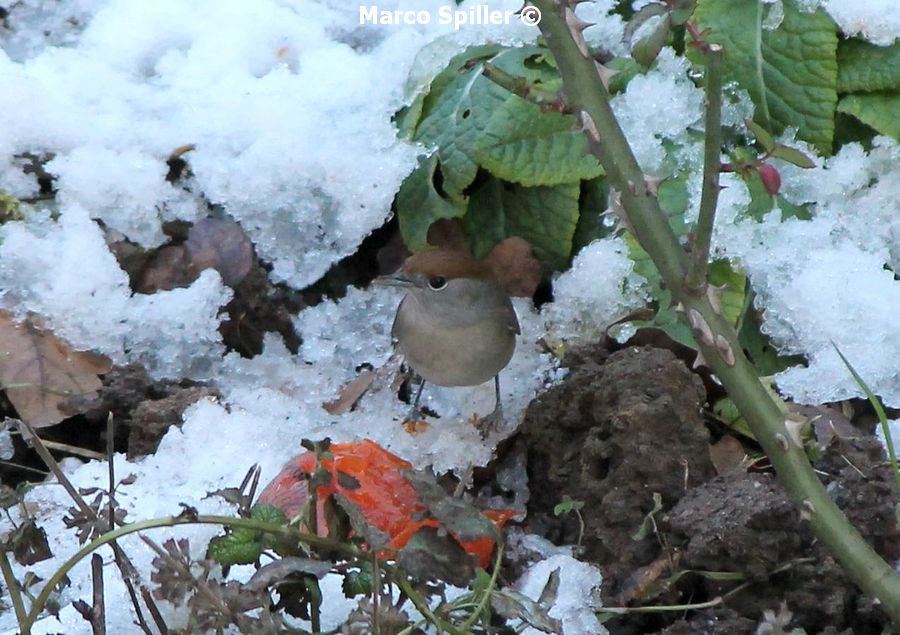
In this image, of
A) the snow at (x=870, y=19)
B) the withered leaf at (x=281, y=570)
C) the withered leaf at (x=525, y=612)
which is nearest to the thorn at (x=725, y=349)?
the withered leaf at (x=525, y=612)

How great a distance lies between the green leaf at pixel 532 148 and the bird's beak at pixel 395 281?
419mm

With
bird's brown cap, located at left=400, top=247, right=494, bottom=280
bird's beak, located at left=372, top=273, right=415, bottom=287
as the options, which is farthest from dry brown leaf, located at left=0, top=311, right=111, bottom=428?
bird's brown cap, located at left=400, top=247, right=494, bottom=280

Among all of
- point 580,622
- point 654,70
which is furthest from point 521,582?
point 654,70

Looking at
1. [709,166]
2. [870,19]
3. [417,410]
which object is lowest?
[417,410]

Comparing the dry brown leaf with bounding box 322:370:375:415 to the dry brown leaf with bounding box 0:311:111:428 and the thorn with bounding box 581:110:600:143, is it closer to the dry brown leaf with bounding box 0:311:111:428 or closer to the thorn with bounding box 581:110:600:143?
the dry brown leaf with bounding box 0:311:111:428

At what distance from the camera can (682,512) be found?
7.84 feet

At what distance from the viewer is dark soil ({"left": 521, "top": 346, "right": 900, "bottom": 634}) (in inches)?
89.4

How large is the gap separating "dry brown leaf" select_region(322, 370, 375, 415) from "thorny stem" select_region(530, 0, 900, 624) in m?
1.50

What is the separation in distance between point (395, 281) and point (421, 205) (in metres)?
0.25

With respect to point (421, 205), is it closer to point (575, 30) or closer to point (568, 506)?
point (568, 506)

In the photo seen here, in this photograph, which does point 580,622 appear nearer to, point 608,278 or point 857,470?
point 857,470

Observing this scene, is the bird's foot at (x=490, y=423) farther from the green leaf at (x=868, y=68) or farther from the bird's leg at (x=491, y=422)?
the green leaf at (x=868, y=68)

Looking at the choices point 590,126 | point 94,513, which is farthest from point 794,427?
point 94,513

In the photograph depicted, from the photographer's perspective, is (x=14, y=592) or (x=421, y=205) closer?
(x=14, y=592)
